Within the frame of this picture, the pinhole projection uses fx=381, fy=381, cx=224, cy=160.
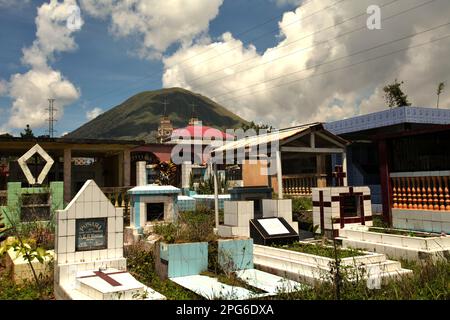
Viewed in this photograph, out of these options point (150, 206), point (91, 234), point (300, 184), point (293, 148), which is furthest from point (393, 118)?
point (91, 234)

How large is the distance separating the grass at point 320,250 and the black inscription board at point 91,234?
17.5 ft

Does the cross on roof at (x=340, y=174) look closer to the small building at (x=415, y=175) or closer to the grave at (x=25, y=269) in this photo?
the small building at (x=415, y=175)

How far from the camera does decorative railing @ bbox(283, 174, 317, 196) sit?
21097 millimetres

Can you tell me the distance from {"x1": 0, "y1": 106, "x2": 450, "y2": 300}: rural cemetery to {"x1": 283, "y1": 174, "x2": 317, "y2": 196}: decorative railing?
3.09 metres

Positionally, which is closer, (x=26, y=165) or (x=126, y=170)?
(x=26, y=165)

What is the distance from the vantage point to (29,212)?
603 inches

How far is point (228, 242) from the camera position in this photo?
10586mm

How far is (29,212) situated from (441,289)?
47.4ft

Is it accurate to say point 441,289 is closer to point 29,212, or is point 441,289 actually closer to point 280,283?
point 280,283

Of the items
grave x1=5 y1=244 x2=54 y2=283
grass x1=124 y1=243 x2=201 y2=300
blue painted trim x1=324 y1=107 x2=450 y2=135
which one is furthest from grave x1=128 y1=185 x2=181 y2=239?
blue painted trim x1=324 y1=107 x2=450 y2=135

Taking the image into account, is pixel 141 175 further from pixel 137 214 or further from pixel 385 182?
pixel 385 182

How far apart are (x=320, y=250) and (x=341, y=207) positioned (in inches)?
145

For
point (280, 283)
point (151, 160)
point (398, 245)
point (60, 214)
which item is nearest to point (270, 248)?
point (280, 283)

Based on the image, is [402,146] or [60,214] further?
[402,146]
